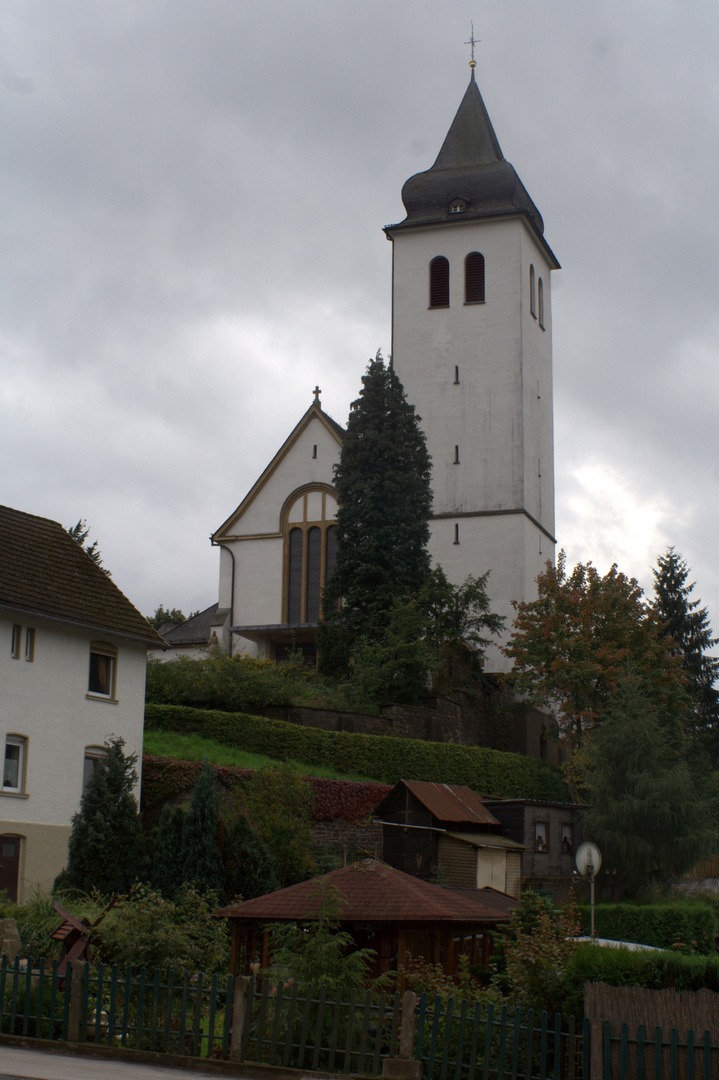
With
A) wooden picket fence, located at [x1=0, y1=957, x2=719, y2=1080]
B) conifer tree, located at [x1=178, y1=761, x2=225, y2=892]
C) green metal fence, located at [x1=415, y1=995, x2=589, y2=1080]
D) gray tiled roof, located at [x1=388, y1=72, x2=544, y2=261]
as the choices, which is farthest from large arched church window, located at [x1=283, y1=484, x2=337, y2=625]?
green metal fence, located at [x1=415, y1=995, x2=589, y2=1080]

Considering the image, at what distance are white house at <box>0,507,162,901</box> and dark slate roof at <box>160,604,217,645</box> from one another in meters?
18.7

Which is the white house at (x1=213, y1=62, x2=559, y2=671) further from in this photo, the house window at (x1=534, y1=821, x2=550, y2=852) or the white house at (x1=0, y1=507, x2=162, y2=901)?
the white house at (x1=0, y1=507, x2=162, y2=901)

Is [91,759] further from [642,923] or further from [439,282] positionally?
[439,282]

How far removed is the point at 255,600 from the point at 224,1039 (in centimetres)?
3299

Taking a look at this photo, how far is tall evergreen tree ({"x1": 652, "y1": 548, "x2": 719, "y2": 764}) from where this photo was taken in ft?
159

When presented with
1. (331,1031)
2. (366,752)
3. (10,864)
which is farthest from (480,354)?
(331,1031)

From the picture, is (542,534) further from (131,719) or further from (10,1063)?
(10,1063)

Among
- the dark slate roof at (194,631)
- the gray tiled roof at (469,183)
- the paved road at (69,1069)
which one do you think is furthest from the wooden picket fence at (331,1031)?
the gray tiled roof at (469,183)

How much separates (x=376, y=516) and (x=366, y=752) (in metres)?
9.97

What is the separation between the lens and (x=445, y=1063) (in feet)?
42.2

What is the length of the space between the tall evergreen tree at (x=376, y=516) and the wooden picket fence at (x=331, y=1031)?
24.0m

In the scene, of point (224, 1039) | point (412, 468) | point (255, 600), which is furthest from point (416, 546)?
point (224, 1039)

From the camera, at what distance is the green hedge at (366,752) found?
97.8 ft

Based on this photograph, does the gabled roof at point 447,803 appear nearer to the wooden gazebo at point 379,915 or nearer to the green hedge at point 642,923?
the green hedge at point 642,923
